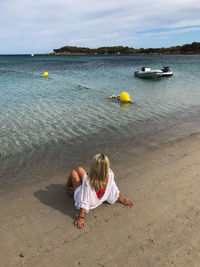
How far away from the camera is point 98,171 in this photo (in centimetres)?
360

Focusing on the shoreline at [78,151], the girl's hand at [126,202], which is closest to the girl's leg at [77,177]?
the girl's hand at [126,202]

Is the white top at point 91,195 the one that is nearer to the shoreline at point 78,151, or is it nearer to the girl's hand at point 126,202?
the girl's hand at point 126,202

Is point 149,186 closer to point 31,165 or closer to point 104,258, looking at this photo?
point 104,258

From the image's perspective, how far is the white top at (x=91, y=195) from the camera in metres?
3.92

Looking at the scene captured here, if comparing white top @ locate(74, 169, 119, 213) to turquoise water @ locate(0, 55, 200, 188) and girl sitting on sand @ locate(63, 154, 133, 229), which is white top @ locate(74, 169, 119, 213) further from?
turquoise water @ locate(0, 55, 200, 188)

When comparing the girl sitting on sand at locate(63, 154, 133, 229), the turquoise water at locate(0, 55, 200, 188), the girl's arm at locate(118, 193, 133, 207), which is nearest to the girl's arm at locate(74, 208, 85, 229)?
the girl sitting on sand at locate(63, 154, 133, 229)

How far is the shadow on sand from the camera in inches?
172

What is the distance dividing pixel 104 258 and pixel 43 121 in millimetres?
8500

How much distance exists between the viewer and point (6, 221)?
13.3 ft

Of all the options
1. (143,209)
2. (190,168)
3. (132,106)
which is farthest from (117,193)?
(132,106)

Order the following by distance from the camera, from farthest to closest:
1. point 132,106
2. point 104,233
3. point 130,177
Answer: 1. point 132,106
2. point 130,177
3. point 104,233

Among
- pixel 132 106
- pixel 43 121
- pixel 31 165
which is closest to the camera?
pixel 31 165

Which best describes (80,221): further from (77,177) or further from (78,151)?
(78,151)

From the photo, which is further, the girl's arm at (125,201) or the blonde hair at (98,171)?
the girl's arm at (125,201)
